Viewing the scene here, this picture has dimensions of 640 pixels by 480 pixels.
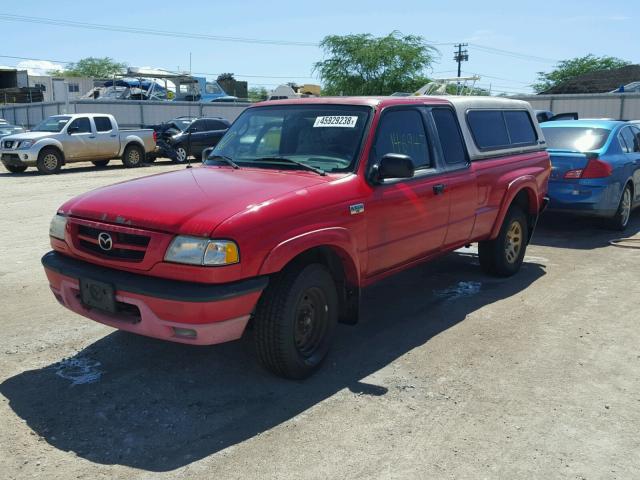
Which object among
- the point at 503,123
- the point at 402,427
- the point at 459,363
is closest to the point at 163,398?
the point at 402,427

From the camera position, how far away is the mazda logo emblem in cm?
396

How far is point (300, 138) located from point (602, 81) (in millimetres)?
53276

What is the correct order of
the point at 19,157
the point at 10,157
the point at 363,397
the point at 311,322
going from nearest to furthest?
1. the point at 363,397
2. the point at 311,322
3. the point at 19,157
4. the point at 10,157

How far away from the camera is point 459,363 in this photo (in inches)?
181

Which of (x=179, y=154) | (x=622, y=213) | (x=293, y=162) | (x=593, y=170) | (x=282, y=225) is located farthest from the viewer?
(x=179, y=154)

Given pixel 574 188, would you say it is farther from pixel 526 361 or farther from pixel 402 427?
pixel 402 427

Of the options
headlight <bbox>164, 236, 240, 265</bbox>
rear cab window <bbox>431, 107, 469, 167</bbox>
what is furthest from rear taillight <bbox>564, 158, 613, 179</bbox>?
headlight <bbox>164, 236, 240, 265</bbox>

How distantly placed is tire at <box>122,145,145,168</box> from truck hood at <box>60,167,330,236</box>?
16841mm

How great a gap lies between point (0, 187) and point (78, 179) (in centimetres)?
214

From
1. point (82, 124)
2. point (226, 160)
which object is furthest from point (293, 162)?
point (82, 124)

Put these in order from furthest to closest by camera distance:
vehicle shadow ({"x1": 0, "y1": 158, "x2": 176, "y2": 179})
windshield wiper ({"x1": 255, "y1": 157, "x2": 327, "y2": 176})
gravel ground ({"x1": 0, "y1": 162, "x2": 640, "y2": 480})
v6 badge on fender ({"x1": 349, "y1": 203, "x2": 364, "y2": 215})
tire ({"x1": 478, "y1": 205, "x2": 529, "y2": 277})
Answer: vehicle shadow ({"x1": 0, "y1": 158, "x2": 176, "y2": 179})
tire ({"x1": 478, "y1": 205, "x2": 529, "y2": 277})
windshield wiper ({"x1": 255, "y1": 157, "x2": 327, "y2": 176})
v6 badge on fender ({"x1": 349, "y1": 203, "x2": 364, "y2": 215})
gravel ground ({"x1": 0, "y1": 162, "x2": 640, "y2": 480})

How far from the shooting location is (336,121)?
195 inches

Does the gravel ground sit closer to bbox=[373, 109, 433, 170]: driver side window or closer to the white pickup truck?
bbox=[373, 109, 433, 170]: driver side window

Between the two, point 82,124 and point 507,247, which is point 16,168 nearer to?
point 82,124
